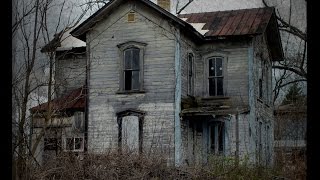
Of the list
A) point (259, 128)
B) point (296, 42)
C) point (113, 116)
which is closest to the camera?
point (296, 42)

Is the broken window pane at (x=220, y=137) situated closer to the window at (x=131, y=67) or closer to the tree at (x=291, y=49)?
the tree at (x=291, y=49)

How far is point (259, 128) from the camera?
15.2 ft

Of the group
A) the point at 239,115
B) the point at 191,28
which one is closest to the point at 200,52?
the point at 191,28

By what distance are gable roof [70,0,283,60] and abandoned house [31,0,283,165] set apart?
0.01 metres

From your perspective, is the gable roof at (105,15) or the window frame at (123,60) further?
the window frame at (123,60)

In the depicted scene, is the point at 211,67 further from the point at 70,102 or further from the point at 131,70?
the point at 70,102

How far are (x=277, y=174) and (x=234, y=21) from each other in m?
1.95

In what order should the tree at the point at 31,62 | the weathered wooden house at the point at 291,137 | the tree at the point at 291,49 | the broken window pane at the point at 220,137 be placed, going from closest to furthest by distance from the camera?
1. the weathered wooden house at the point at 291,137
2. the tree at the point at 291,49
3. the tree at the point at 31,62
4. the broken window pane at the point at 220,137

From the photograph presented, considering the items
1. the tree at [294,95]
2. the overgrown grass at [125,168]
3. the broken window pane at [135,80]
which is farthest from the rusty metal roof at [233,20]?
the overgrown grass at [125,168]

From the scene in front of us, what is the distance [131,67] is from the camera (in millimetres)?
5395

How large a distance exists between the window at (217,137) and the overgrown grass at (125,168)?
0.09 meters

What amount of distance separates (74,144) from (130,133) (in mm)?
565

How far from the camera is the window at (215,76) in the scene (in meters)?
4.93

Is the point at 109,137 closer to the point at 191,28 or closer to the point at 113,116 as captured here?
the point at 113,116
